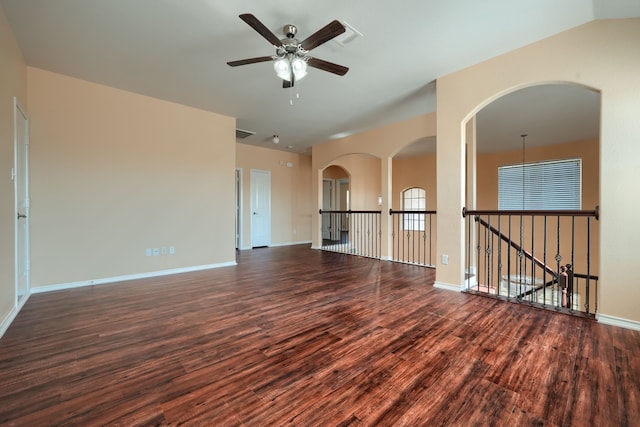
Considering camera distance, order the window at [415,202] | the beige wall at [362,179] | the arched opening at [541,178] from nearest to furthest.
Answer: the arched opening at [541,178] < the beige wall at [362,179] < the window at [415,202]

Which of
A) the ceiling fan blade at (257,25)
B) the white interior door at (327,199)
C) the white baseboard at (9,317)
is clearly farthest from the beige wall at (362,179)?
the white baseboard at (9,317)

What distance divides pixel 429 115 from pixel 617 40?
249cm

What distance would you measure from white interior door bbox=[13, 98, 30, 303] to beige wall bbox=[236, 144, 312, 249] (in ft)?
13.2

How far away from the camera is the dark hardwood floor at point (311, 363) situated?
1.38 metres

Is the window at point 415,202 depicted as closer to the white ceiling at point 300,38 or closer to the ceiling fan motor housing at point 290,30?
the white ceiling at point 300,38

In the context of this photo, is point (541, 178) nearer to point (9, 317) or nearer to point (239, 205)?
point (239, 205)

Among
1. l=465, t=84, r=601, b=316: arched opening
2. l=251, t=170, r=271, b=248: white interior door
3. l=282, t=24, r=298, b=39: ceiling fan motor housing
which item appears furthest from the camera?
l=251, t=170, r=271, b=248: white interior door

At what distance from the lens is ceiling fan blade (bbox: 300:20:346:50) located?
2014mm

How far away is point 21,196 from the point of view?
3.05m

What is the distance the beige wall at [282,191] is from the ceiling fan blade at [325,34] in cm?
504

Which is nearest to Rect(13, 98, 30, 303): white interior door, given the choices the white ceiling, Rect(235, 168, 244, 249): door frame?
the white ceiling

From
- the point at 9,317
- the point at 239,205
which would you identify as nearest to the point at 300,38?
the point at 9,317

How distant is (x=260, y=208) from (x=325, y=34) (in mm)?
5657

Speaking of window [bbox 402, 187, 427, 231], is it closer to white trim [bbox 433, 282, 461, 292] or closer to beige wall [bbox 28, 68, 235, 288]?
white trim [bbox 433, 282, 461, 292]
